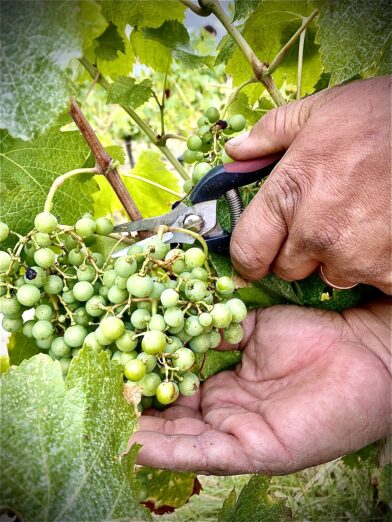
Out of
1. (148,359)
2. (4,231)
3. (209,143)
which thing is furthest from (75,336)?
(209,143)

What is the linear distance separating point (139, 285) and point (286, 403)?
0.47 m

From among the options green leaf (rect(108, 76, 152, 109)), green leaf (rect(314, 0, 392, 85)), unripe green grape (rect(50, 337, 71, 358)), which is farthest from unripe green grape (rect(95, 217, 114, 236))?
green leaf (rect(314, 0, 392, 85))

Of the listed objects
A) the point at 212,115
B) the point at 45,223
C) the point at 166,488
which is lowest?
the point at 166,488

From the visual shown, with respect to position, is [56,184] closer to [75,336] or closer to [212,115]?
[75,336]

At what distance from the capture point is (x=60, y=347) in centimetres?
113

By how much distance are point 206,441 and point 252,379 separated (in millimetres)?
324

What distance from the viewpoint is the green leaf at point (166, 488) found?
153 centimetres

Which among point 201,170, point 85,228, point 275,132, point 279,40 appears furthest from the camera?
point 279,40

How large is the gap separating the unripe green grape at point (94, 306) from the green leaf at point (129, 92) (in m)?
0.65

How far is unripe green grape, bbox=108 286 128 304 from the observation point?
1082 millimetres

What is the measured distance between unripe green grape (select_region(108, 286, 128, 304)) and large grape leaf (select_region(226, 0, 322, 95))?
0.89 metres

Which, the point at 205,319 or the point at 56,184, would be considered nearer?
the point at 205,319

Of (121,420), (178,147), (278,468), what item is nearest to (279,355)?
(278,468)

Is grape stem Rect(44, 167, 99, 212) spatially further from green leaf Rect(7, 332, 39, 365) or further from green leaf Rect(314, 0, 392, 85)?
green leaf Rect(314, 0, 392, 85)
